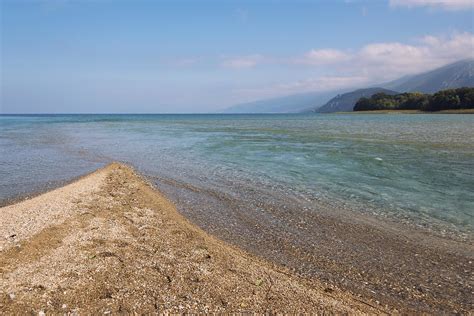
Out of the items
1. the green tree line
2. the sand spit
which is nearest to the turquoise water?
the sand spit

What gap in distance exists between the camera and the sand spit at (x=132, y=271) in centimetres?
557

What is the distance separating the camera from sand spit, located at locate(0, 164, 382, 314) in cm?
557

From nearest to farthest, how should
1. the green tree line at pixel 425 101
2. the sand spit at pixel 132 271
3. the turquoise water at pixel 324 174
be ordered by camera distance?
1. the sand spit at pixel 132 271
2. the turquoise water at pixel 324 174
3. the green tree line at pixel 425 101

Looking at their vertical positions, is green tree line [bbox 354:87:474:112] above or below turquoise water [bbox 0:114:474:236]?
above

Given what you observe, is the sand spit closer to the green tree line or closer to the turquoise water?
the turquoise water

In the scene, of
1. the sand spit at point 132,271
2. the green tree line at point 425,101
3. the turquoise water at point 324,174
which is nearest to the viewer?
the sand spit at point 132,271

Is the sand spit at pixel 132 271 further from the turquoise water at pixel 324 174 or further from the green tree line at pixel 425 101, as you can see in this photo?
the green tree line at pixel 425 101

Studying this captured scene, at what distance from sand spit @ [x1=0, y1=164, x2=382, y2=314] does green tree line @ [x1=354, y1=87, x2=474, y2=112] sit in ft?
430

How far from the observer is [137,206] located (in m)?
11.2

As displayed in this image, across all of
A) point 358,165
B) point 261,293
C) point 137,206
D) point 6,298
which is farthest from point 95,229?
point 358,165

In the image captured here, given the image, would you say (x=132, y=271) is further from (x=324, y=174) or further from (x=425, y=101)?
(x=425, y=101)

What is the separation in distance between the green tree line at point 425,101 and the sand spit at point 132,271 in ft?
430

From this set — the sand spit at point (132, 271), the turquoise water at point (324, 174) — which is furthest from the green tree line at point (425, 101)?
the sand spit at point (132, 271)

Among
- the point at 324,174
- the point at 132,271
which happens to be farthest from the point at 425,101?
the point at 132,271
